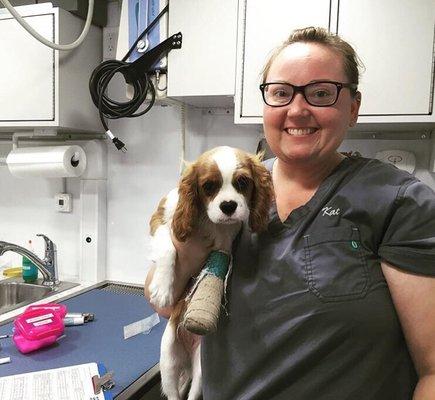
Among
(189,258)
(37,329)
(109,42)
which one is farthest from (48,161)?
(189,258)

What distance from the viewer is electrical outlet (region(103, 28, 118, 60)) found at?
1977mm

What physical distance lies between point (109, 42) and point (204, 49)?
706mm

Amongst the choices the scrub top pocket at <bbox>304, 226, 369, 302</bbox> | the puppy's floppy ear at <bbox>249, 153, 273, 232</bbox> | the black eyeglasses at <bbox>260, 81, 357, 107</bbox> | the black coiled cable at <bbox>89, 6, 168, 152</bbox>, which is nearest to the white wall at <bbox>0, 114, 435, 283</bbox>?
the black coiled cable at <bbox>89, 6, 168, 152</bbox>

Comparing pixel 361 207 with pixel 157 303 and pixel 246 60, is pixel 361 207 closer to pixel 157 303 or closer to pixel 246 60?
pixel 157 303

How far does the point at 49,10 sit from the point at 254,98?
100 centimetres

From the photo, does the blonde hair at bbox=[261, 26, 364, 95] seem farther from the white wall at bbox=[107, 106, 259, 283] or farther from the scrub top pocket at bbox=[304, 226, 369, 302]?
the white wall at bbox=[107, 106, 259, 283]

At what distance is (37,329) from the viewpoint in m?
1.34

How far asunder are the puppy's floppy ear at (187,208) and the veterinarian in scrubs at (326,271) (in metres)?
0.15

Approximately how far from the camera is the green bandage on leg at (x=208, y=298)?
787 mm

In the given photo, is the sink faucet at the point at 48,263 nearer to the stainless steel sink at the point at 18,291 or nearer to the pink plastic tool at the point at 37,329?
the stainless steel sink at the point at 18,291

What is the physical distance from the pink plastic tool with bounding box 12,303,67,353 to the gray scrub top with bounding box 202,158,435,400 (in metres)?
0.78

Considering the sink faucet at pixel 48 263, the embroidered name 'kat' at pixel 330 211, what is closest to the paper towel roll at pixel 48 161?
the sink faucet at pixel 48 263

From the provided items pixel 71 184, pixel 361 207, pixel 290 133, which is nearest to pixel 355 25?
pixel 290 133

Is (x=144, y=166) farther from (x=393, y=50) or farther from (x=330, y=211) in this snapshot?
(x=330, y=211)
